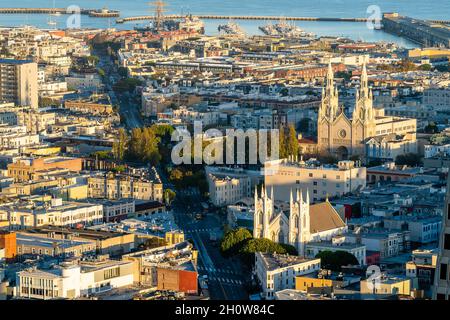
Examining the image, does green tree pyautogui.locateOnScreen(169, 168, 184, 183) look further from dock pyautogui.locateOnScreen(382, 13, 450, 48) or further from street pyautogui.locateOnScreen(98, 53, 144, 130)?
dock pyautogui.locateOnScreen(382, 13, 450, 48)

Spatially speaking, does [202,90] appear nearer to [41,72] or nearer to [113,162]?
[41,72]

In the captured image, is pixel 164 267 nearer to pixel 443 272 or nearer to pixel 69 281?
pixel 69 281

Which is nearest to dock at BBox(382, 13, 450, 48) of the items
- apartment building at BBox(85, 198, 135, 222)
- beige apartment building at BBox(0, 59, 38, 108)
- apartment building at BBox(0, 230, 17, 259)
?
beige apartment building at BBox(0, 59, 38, 108)

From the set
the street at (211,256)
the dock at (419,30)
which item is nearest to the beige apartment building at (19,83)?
the street at (211,256)
